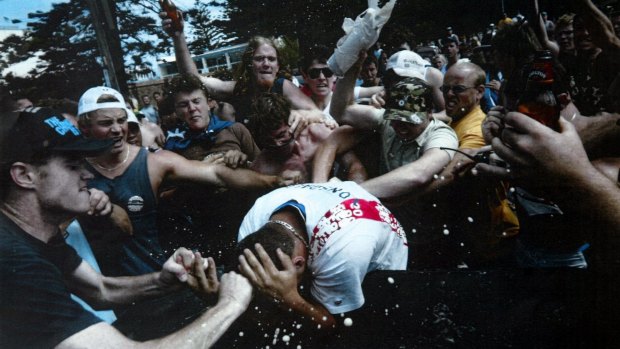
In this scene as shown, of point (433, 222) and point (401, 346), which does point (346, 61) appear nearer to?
point (433, 222)

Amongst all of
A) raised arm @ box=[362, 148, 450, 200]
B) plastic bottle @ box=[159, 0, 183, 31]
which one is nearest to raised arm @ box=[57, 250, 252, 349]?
raised arm @ box=[362, 148, 450, 200]

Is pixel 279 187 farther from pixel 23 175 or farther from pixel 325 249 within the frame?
pixel 23 175

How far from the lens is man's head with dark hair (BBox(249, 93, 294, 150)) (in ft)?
6.55

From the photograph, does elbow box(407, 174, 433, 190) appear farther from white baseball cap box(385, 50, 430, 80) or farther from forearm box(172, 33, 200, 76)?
forearm box(172, 33, 200, 76)

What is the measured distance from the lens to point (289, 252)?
1.73 meters

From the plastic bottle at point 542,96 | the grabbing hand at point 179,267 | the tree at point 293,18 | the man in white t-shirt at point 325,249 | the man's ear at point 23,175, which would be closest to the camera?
the plastic bottle at point 542,96

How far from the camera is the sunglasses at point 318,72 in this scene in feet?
6.70

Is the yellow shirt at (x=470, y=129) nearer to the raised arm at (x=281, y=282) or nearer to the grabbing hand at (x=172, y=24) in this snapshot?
the raised arm at (x=281, y=282)

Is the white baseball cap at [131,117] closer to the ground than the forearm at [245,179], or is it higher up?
higher up

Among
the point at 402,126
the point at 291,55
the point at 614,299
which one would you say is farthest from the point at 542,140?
the point at 291,55

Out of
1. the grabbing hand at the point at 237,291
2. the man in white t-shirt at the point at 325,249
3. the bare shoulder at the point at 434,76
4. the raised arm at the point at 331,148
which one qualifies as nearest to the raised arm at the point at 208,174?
the raised arm at the point at 331,148

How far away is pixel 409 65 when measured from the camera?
1.95 meters

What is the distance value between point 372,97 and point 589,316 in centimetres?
116

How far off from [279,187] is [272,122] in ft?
0.99
